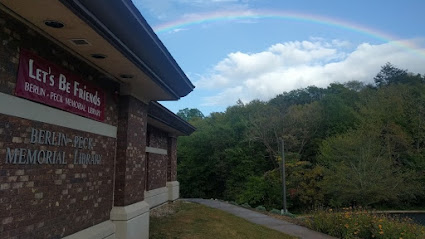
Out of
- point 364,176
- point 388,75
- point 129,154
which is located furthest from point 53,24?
point 388,75

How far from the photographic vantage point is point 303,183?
108 feet

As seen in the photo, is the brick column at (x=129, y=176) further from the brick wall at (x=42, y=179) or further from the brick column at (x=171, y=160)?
the brick column at (x=171, y=160)

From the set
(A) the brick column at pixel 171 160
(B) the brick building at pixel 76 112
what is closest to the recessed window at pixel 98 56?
(B) the brick building at pixel 76 112

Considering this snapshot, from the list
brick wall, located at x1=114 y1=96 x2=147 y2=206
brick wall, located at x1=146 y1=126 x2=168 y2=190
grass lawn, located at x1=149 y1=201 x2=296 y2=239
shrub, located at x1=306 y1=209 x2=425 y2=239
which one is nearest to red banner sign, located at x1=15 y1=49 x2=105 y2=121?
brick wall, located at x1=114 y1=96 x2=147 y2=206

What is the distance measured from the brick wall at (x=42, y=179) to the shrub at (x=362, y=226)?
801 centimetres

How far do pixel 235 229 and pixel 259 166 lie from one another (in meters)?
31.4

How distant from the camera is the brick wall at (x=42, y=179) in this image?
4.04 m

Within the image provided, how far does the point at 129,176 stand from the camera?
24.9ft

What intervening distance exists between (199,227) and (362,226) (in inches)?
208

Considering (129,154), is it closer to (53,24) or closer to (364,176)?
(53,24)

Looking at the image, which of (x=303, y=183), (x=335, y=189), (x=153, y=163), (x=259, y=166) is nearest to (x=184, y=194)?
(x=259, y=166)

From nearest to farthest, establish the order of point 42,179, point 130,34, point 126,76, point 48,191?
point 42,179 → point 48,191 → point 130,34 → point 126,76

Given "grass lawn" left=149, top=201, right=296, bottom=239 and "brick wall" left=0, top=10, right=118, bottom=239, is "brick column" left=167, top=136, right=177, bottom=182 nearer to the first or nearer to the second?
"grass lawn" left=149, top=201, right=296, bottom=239

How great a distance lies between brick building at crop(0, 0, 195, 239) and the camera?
409 centimetres
